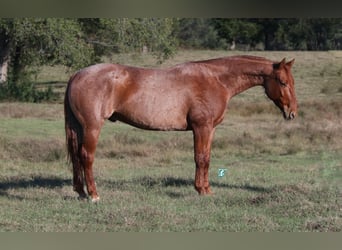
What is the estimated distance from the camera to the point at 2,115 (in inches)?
745

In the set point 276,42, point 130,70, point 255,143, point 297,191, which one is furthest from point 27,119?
point 276,42

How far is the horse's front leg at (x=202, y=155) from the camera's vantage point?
880 cm

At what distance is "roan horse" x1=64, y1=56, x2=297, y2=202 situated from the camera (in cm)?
841

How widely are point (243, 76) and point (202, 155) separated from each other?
1231 millimetres

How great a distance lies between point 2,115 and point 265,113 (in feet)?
26.3

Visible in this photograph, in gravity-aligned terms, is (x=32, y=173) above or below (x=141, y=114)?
below

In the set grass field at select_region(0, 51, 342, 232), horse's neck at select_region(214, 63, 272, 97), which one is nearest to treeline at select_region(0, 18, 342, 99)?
grass field at select_region(0, 51, 342, 232)

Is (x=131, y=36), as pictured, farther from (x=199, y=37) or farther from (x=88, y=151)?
(x=88, y=151)

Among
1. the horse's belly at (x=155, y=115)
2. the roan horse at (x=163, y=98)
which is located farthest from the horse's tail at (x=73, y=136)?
the horse's belly at (x=155, y=115)

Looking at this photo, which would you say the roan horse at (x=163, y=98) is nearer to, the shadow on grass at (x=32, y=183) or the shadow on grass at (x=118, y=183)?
the shadow on grass at (x=118, y=183)

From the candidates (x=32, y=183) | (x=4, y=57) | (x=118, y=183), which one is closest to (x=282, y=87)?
(x=118, y=183)

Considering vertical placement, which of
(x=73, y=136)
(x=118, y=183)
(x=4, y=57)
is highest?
(x=73, y=136)

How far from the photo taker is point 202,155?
8992 mm

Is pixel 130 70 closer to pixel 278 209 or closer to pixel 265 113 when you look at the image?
pixel 278 209
